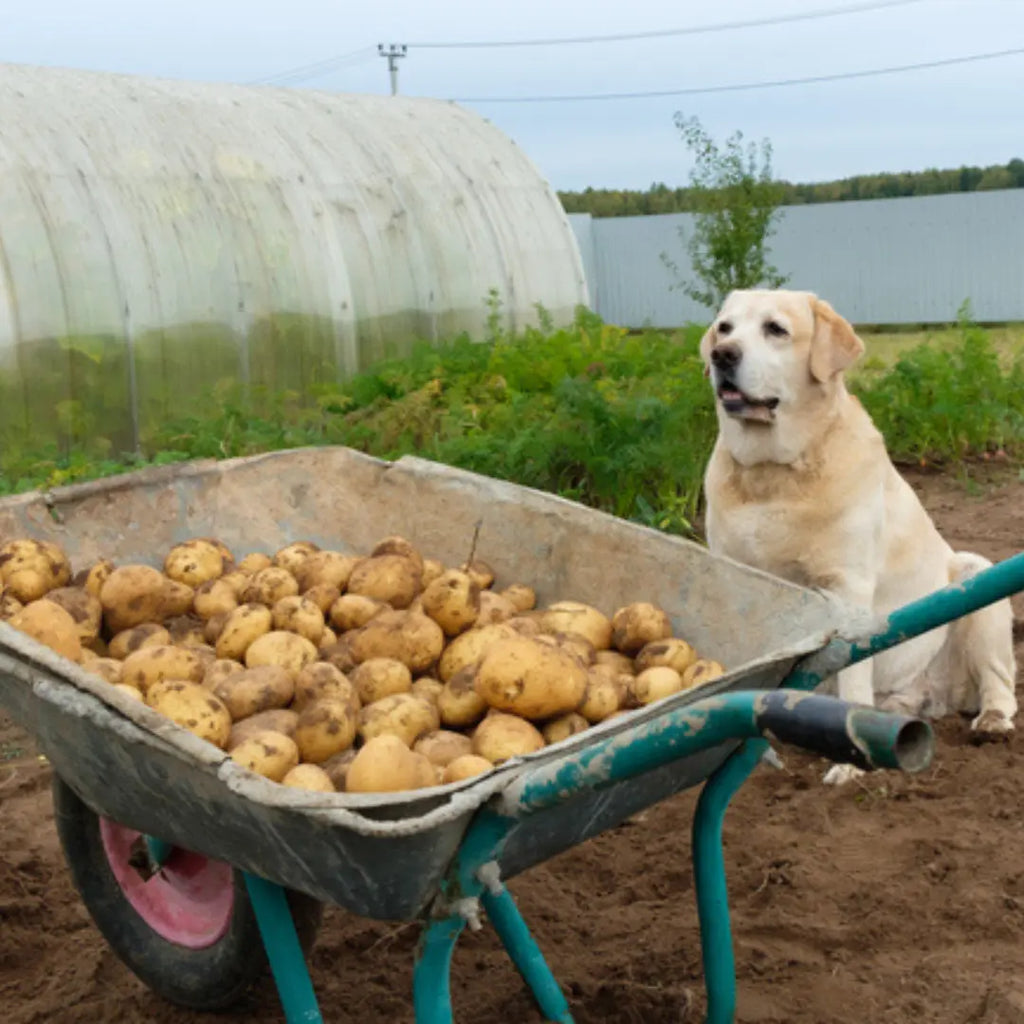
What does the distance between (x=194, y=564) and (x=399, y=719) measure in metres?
0.91

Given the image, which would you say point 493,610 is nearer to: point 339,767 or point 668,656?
point 668,656

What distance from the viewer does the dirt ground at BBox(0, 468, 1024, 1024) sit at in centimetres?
299

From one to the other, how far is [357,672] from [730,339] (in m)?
1.97

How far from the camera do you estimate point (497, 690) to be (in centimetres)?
235

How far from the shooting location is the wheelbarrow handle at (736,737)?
1499mm

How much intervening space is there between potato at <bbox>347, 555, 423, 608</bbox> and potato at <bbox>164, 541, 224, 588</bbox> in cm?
35

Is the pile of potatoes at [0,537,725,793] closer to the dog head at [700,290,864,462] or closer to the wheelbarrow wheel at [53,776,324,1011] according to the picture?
the wheelbarrow wheel at [53,776,324,1011]

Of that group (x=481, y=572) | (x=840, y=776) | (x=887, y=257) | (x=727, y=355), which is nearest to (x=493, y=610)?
(x=481, y=572)

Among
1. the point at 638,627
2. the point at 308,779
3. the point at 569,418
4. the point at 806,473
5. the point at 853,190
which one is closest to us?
the point at 308,779

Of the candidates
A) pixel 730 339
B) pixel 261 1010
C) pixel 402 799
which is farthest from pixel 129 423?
pixel 402 799

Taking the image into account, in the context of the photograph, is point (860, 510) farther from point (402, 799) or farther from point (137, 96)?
point (137, 96)

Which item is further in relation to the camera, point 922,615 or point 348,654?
point 348,654

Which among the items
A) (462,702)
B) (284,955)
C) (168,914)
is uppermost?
(462,702)

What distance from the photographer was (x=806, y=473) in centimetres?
421
